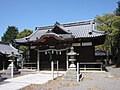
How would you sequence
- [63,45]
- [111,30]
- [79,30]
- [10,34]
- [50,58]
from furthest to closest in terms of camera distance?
[10,34] → [111,30] → [79,30] → [50,58] → [63,45]

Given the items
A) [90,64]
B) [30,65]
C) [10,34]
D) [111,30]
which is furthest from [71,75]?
[10,34]

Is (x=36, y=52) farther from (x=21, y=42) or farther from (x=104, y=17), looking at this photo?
(x=104, y=17)

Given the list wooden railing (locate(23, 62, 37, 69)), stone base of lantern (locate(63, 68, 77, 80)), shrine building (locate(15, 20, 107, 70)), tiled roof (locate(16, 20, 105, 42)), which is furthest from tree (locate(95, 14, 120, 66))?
stone base of lantern (locate(63, 68, 77, 80))

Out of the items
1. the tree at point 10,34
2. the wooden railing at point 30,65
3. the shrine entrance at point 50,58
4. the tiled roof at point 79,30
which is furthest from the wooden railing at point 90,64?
the tree at point 10,34

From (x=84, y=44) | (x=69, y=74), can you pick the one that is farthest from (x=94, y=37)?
(x=69, y=74)

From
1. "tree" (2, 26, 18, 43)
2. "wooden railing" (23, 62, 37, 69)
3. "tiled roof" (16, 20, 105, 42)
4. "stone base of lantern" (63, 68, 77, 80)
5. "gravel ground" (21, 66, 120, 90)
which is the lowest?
"gravel ground" (21, 66, 120, 90)

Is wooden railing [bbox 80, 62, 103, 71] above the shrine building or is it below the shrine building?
below

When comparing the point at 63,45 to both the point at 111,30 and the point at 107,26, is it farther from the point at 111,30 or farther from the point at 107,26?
the point at 107,26

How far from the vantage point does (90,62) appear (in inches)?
818

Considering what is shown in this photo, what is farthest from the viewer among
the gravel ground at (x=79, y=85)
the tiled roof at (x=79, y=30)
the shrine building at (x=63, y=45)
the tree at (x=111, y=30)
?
the tree at (x=111, y=30)

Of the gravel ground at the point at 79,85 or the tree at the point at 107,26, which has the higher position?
the tree at the point at 107,26

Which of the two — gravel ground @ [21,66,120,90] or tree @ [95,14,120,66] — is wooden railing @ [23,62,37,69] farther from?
tree @ [95,14,120,66]

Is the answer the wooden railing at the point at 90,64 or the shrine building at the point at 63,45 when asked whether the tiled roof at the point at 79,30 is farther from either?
the wooden railing at the point at 90,64

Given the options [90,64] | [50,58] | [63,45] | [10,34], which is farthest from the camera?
[10,34]
